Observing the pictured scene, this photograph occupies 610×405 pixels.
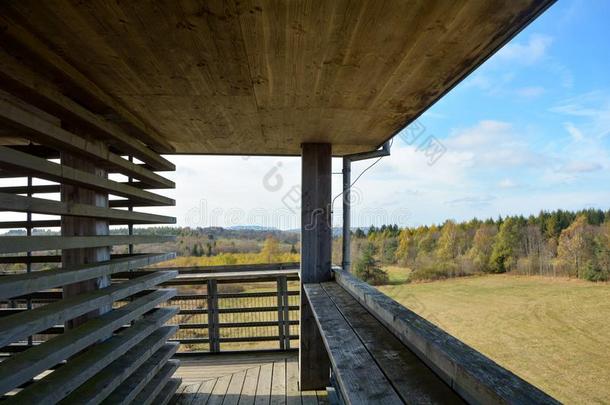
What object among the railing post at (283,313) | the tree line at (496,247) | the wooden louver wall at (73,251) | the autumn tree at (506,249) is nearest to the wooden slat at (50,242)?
the wooden louver wall at (73,251)

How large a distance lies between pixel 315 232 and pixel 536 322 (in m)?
3.73

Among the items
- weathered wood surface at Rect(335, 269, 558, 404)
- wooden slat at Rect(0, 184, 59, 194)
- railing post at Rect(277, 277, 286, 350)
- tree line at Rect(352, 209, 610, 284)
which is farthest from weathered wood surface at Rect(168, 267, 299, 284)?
Result: weathered wood surface at Rect(335, 269, 558, 404)

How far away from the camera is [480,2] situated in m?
1.12

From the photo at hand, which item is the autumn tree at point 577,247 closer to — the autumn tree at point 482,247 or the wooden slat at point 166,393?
the autumn tree at point 482,247

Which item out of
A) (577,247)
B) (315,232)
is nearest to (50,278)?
(315,232)

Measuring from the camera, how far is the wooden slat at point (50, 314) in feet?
3.38

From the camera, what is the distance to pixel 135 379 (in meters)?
2.00

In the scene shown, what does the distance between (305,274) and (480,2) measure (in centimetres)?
245

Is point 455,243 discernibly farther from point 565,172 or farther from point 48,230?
point 48,230

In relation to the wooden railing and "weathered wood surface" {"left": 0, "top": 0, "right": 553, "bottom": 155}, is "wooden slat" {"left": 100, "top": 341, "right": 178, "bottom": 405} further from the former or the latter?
"weathered wood surface" {"left": 0, "top": 0, "right": 553, "bottom": 155}

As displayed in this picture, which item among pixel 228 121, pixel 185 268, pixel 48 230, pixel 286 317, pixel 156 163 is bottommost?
pixel 286 317

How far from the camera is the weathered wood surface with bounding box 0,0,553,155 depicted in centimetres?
116

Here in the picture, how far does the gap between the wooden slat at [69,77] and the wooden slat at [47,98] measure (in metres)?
0.05

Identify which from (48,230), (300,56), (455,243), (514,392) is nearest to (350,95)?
(300,56)
